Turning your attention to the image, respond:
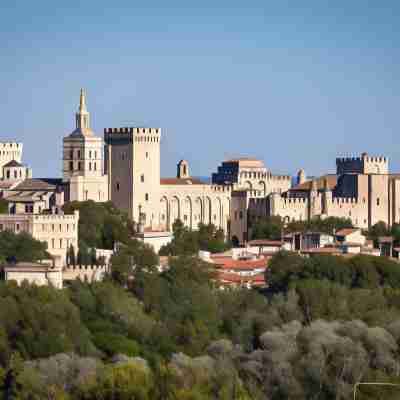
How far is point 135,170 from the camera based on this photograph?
96250mm

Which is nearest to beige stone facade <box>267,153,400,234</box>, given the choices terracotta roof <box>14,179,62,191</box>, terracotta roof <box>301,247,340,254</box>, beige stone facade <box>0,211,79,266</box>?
terracotta roof <box>14,179,62,191</box>

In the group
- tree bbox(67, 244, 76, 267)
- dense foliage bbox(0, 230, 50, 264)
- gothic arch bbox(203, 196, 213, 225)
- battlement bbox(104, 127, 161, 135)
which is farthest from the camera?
gothic arch bbox(203, 196, 213, 225)

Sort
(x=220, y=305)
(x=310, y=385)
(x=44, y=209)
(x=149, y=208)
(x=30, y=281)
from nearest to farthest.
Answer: (x=310, y=385), (x=220, y=305), (x=30, y=281), (x=44, y=209), (x=149, y=208)

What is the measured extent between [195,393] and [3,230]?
Result: 31336mm

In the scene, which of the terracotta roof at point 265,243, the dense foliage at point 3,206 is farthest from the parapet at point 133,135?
the dense foliage at point 3,206

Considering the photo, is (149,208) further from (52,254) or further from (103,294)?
(103,294)

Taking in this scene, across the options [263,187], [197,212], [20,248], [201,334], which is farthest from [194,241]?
[201,334]

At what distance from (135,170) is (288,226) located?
22.7 feet

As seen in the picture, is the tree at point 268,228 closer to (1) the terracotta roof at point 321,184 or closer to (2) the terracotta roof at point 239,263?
(1) the terracotta roof at point 321,184

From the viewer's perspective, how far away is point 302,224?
97250 mm

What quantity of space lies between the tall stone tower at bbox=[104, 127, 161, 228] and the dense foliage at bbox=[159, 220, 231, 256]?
162cm

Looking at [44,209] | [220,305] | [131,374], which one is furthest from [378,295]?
[44,209]

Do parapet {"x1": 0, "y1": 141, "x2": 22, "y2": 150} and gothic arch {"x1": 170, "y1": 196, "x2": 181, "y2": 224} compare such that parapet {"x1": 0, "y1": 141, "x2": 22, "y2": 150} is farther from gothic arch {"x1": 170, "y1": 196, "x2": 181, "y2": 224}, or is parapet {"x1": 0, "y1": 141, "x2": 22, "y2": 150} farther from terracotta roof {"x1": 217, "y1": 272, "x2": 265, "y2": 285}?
terracotta roof {"x1": 217, "y1": 272, "x2": 265, "y2": 285}

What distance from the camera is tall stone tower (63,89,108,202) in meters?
93.9
